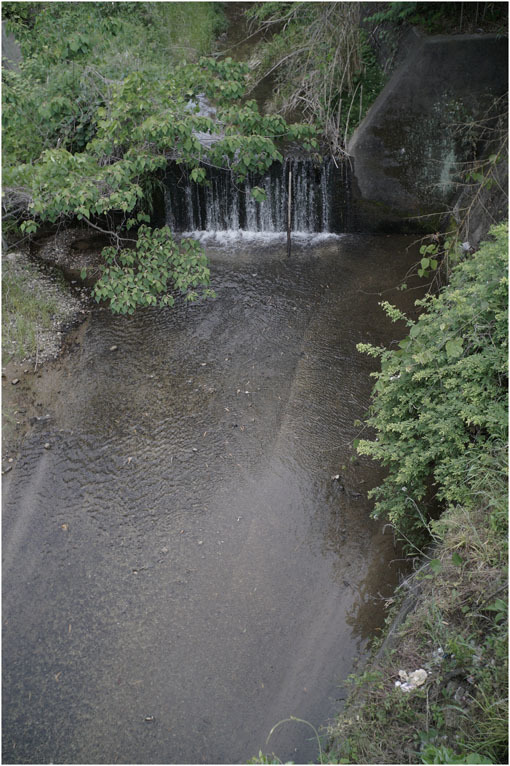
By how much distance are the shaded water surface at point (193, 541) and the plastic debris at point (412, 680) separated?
920 mm

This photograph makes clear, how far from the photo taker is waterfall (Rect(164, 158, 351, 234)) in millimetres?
8852

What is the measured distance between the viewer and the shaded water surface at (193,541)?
3945 mm

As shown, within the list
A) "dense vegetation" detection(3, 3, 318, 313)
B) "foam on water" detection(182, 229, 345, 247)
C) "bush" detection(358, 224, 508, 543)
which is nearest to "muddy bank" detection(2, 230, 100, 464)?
"dense vegetation" detection(3, 3, 318, 313)

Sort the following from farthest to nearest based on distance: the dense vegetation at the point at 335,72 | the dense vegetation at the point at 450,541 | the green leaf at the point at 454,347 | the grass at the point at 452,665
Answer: the dense vegetation at the point at 335,72 → the green leaf at the point at 454,347 → the dense vegetation at the point at 450,541 → the grass at the point at 452,665

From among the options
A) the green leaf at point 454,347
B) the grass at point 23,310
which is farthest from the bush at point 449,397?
the grass at point 23,310

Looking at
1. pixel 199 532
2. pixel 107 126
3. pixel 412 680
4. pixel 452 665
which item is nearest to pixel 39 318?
pixel 107 126

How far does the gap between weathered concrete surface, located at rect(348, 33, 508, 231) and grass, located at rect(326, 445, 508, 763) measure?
19.3 ft

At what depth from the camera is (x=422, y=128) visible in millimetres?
8250

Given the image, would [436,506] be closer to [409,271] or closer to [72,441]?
[72,441]

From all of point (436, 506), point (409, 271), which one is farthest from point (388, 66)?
point (436, 506)

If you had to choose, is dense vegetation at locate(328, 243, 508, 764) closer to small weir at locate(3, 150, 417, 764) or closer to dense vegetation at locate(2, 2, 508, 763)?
dense vegetation at locate(2, 2, 508, 763)

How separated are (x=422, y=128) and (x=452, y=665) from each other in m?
7.45

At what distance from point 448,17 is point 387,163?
2.02 m

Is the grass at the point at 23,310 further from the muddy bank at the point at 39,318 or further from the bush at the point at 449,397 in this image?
the bush at the point at 449,397
